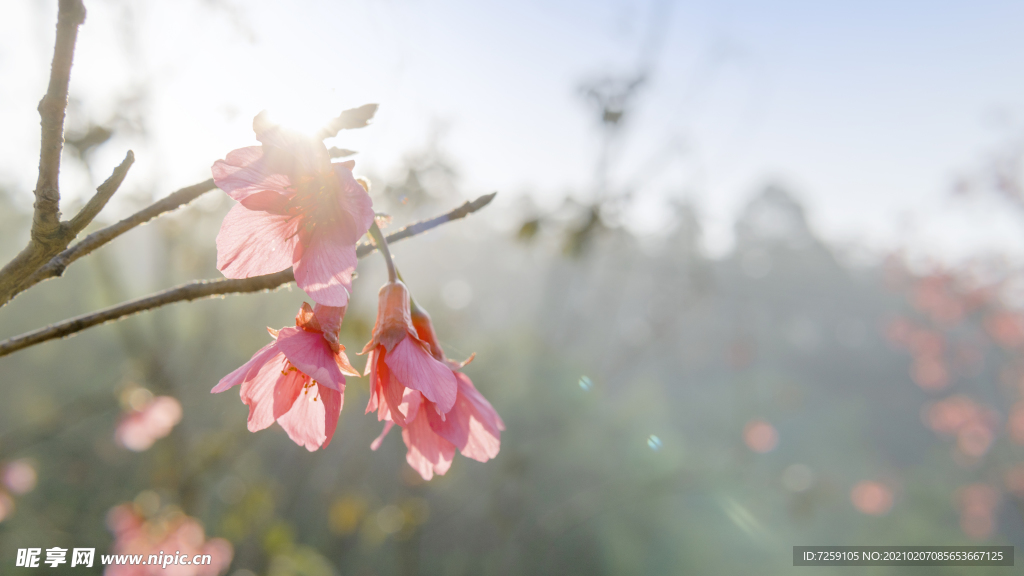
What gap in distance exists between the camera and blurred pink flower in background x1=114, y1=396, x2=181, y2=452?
120 inches

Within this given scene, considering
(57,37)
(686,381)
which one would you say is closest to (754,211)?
Answer: (686,381)

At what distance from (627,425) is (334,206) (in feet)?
30.8

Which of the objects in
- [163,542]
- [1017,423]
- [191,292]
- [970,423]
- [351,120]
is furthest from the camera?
[970,423]

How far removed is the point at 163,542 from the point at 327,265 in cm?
312

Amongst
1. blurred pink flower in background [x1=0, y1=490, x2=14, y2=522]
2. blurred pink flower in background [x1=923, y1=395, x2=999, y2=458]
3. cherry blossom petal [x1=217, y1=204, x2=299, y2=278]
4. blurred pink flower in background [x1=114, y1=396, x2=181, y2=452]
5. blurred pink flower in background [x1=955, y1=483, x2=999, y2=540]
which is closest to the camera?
cherry blossom petal [x1=217, y1=204, x2=299, y2=278]

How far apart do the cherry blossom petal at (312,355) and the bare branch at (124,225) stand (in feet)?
0.70

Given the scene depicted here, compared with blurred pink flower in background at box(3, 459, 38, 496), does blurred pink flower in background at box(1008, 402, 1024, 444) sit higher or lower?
lower

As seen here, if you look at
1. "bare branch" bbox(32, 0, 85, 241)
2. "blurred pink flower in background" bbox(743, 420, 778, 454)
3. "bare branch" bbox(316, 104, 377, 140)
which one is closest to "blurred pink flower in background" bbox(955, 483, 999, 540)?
"blurred pink flower in background" bbox(743, 420, 778, 454)

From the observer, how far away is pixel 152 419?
3.07 meters

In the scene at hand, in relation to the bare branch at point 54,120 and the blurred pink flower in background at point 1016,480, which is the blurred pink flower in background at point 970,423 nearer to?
the blurred pink flower in background at point 1016,480

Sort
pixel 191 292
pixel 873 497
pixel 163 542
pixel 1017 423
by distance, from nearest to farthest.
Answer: pixel 191 292, pixel 163 542, pixel 1017 423, pixel 873 497

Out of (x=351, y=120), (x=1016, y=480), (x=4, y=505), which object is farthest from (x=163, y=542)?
(x=1016, y=480)

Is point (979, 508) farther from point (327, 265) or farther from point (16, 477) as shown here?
point (16, 477)

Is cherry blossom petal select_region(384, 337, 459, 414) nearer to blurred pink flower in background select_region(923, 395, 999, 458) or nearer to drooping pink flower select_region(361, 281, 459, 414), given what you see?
drooping pink flower select_region(361, 281, 459, 414)
